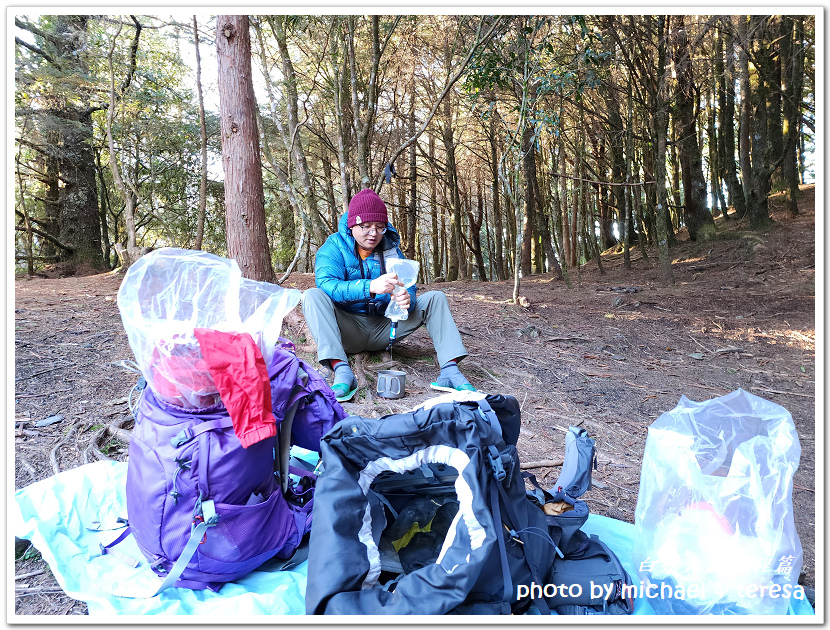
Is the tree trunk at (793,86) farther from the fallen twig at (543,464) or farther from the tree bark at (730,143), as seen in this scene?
the fallen twig at (543,464)

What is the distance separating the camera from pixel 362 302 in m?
3.49

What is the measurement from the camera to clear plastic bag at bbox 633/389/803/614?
4.68 ft

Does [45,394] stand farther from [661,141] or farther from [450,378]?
[661,141]

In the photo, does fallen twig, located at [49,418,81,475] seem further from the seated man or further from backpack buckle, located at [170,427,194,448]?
the seated man

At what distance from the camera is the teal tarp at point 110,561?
151 centimetres

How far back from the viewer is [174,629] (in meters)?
1.33

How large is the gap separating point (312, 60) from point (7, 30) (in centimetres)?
769

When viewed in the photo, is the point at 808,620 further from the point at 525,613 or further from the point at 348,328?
the point at 348,328

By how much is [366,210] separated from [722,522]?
2551mm

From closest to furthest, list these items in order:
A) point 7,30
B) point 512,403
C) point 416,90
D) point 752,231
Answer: point 512,403 < point 7,30 < point 752,231 < point 416,90

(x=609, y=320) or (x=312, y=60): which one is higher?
(x=312, y=60)

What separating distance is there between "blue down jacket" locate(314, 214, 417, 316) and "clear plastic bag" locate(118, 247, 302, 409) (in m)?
1.37

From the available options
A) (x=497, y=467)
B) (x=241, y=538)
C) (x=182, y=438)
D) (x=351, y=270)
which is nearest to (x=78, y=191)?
(x=351, y=270)

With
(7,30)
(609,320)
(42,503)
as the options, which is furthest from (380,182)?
(42,503)
